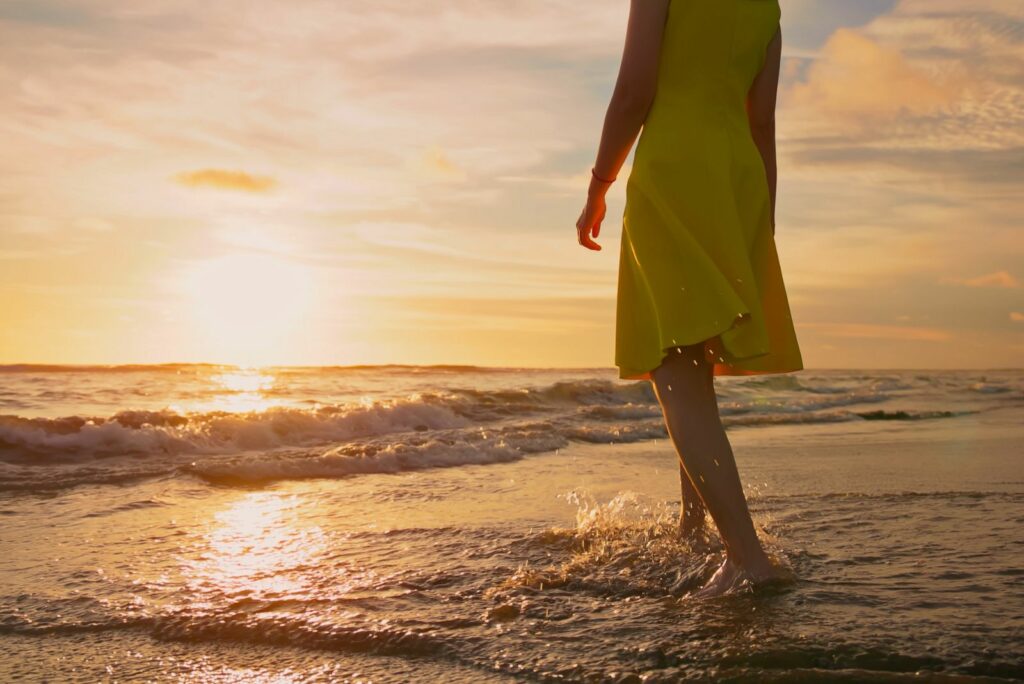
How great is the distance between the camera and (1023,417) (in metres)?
11.3

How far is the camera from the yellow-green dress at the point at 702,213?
2510mm

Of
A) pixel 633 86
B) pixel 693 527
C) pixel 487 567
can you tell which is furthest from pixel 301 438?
pixel 633 86

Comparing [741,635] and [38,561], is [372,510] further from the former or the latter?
[741,635]

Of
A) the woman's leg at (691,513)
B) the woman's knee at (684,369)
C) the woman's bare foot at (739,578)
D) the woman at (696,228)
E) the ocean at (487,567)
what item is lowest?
the ocean at (487,567)

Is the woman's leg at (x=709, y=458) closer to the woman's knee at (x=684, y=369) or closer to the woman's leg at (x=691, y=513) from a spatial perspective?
the woman's knee at (x=684, y=369)

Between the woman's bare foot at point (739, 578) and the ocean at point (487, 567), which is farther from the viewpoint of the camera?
the woman's bare foot at point (739, 578)

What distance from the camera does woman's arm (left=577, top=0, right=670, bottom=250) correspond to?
254 centimetres

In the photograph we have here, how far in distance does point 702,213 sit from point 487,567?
4.49 feet

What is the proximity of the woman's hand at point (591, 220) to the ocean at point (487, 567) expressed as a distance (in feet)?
3.48

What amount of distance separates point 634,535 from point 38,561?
2.22 meters

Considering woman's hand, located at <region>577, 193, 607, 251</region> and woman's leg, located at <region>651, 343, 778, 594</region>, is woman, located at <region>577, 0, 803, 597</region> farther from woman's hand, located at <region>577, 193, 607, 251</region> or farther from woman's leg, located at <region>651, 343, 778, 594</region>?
woman's hand, located at <region>577, 193, 607, 251</region>

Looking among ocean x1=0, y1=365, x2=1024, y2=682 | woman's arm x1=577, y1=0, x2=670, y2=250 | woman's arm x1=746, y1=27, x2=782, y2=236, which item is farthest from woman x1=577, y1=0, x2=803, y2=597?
ocean x1=0, y1=365, x2=1024, y2=682

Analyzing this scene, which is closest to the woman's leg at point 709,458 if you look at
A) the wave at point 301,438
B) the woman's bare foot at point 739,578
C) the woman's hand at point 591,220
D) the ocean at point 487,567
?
the woman's bare foot at point 739,578

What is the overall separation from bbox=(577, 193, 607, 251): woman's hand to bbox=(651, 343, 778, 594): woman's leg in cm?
52
